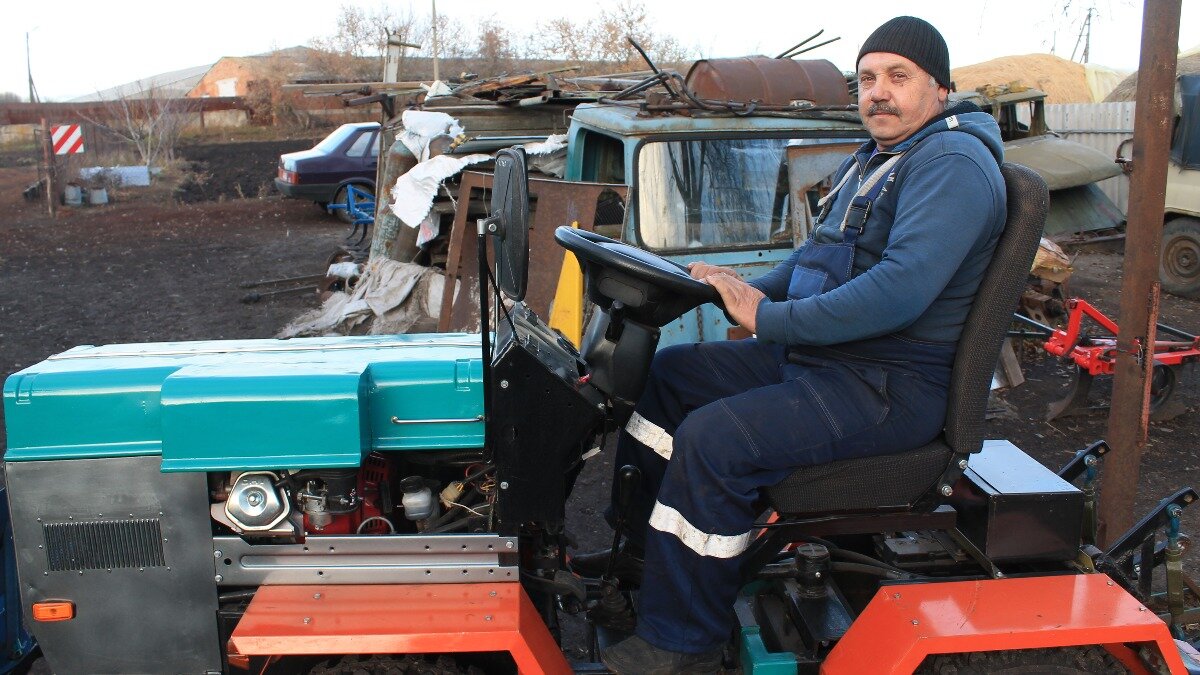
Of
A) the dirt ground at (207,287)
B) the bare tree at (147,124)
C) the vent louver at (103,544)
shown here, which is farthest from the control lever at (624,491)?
the bare tree at (147,124)

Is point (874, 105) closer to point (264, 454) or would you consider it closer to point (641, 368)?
point (641, 368)

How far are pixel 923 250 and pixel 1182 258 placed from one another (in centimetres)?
902

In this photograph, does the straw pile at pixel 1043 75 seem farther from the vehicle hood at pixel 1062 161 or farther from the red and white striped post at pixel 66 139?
the red and white striped post at pixel 66 139

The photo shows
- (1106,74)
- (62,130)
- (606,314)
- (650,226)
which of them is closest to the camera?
(606,314)

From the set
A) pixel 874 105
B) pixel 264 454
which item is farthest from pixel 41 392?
pixel 874 105

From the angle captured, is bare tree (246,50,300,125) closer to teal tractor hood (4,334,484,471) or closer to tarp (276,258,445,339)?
tarp (276,258,445,339)

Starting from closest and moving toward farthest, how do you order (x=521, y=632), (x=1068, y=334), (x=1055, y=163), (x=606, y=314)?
(x=521, y=632)
(x=606, y=314)
(x=1068, y=334)
(x=1055, y=163)

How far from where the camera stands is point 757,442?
2.27m

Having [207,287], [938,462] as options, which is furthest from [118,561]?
[207,287]

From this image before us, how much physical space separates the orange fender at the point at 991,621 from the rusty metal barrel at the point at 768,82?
419 centimetres

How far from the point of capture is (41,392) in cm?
230

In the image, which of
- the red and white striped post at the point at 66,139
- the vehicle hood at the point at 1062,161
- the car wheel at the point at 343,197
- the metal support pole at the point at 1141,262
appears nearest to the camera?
the metal support pole at the point at 1141,262

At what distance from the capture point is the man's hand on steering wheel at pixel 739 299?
2348 millimetres

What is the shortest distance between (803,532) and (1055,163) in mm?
9233
